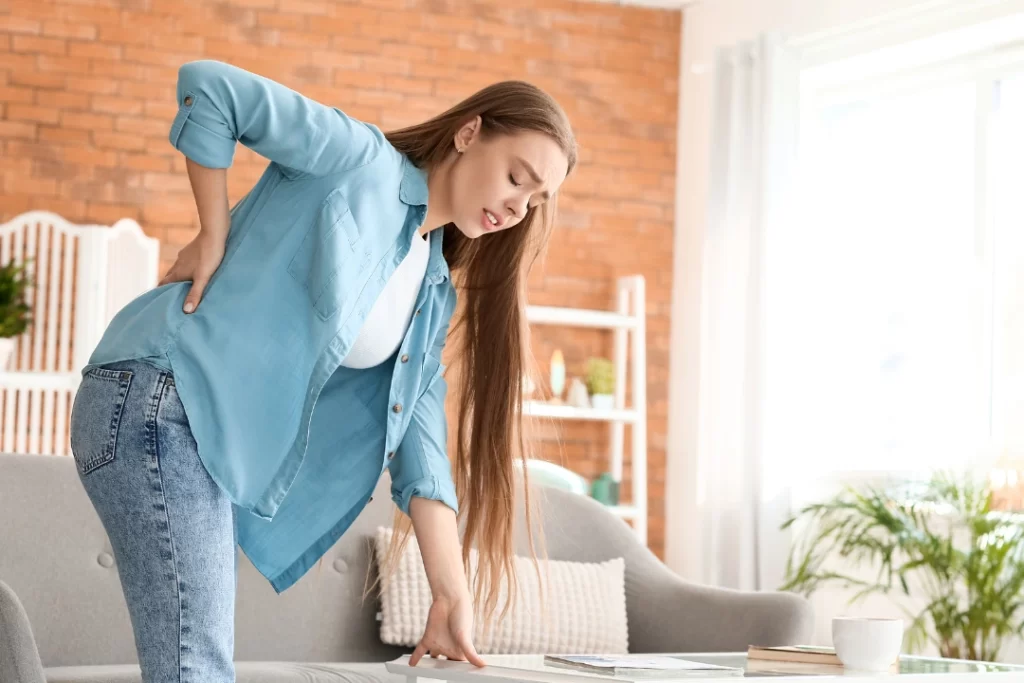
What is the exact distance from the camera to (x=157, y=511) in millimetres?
1385

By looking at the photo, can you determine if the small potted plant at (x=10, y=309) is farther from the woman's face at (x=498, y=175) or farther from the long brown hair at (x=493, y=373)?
the woman's face at (x=498, y=175)

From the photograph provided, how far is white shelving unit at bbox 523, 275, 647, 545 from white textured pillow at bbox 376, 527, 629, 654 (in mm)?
2488

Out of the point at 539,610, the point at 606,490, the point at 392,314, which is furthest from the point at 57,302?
the point at 392,314

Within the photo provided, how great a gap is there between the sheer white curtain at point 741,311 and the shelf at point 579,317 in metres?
0.45

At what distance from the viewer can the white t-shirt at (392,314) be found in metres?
1.63

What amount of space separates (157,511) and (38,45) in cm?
468

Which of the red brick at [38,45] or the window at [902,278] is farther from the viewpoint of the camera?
the red brick at [38,45]

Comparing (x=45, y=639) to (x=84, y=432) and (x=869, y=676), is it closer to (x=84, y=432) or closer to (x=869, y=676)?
(x=84, y=432)

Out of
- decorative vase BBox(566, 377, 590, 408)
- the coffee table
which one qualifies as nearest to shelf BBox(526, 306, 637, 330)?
decorative vase BBox(566, 377, 590, 408)

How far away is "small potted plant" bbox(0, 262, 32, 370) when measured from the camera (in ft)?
16.9

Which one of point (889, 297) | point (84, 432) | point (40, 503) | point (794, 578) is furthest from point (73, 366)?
point (84, 432)

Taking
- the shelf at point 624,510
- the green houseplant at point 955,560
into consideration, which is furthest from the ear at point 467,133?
the shelf at point 624,510

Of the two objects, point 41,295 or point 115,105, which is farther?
point 115,105

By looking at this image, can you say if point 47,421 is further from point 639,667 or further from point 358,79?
point 639,667
